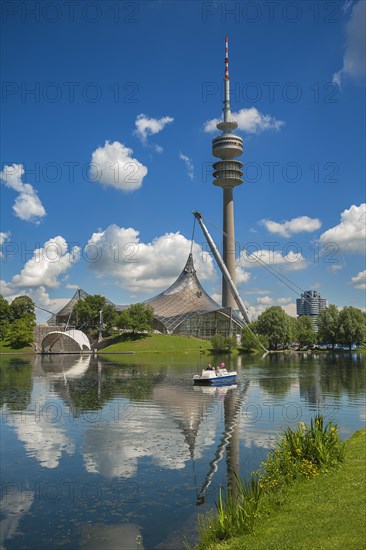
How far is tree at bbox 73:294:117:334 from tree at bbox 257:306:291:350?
42742mm

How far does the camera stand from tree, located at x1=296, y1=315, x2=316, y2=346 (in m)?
142

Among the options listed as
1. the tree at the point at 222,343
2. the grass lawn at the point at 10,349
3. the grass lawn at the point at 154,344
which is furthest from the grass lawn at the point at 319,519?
the grass lawn at the point at 10,349

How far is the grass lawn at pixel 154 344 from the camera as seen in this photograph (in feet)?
391

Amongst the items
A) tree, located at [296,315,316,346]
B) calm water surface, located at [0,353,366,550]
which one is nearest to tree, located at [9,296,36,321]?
tree, located at [296,315,316,346]

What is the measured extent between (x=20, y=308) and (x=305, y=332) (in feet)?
264

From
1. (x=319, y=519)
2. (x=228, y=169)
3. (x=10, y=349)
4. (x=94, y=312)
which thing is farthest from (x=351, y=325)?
(x=319, y=519)

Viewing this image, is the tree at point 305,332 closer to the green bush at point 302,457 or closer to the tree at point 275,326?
the tree at point 275,326

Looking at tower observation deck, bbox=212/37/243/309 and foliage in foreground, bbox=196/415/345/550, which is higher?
tower observation deck, bbox=212/37/243/309

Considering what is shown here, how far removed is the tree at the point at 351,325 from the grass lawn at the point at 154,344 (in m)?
33.2

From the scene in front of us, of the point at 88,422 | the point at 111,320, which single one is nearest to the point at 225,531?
the point at 88,422

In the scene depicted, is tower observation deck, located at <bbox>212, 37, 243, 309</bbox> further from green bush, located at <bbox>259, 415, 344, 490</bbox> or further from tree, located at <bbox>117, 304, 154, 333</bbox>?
green bush, located at <bbox>259, 415, 344, 490</bbox>

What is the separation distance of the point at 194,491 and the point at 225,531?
198 inches

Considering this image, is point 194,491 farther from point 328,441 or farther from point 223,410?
point 223,410

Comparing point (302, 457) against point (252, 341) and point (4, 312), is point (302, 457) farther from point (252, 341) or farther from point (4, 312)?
point (4, 312)
